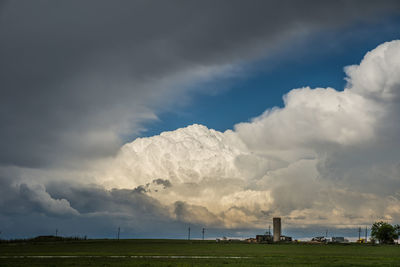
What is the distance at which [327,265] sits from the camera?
5575 centimetres

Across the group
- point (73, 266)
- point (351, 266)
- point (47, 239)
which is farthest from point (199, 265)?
point (47, 239)

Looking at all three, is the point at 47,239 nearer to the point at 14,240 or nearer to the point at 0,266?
the point at 14,240

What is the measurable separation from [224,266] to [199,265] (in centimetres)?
307

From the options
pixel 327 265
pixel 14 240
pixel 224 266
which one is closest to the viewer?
pixel 224 266

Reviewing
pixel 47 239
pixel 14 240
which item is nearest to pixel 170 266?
pixel 14 240

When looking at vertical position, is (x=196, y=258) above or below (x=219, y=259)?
below

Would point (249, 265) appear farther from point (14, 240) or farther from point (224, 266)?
point (14, 240)

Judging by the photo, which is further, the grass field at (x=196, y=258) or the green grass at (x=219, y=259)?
the grass field at (x=196, y=258)

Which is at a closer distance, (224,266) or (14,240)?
(224,266)

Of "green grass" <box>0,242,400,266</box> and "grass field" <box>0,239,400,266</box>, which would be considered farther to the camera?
"grass field" <box>0,239,400,266</box>

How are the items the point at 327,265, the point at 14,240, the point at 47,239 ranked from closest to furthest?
the point at 327,265, the point at 14,240, the point at 47,239

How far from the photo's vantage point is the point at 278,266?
53.5m

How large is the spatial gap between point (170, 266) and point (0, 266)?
20.2 m

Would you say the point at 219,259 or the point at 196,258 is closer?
the point at 219,259
